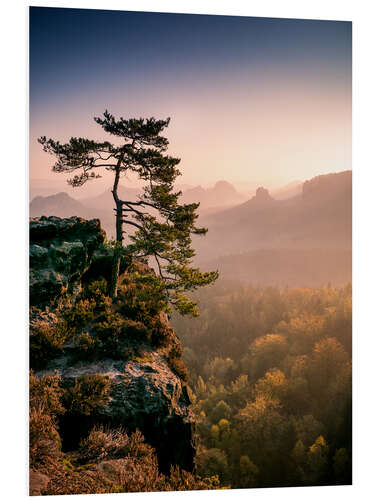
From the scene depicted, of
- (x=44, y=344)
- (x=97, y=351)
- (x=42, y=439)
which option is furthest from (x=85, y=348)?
(x=42, y=439)

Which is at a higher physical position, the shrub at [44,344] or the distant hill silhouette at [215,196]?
the distant hill silhouette at [215,196]

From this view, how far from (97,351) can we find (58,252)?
1.95m

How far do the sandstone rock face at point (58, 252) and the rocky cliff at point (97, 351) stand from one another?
0.02 metres

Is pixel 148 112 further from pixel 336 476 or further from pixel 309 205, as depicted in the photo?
pixel 336 476

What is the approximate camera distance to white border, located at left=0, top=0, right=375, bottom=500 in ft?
15.1

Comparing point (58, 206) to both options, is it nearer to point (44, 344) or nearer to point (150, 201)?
point (150, 201)

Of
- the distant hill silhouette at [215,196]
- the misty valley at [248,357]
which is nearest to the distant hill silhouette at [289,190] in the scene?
the misty valley at [248,357]

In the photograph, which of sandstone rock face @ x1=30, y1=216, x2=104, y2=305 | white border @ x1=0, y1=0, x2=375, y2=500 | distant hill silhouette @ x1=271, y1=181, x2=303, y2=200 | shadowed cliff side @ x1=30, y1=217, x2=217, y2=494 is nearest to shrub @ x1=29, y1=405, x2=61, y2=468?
shadowed cliff side @ x1=30, y1=217, x2=217, y2=494

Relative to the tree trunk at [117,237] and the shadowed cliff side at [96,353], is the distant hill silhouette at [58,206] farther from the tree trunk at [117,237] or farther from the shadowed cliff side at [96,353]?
the tree trunk at [117,237]

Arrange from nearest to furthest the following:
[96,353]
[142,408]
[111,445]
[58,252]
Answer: [111,445], [142,408], [96,353], [58,252]

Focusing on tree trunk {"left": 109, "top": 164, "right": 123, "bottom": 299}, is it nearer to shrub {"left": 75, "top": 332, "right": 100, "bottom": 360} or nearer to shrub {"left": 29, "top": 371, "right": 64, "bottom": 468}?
shrub {"left": 75, "top": 332, "right": 100, "bottom": 360}

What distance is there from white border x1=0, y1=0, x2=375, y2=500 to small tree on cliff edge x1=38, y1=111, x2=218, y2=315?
1217 millimetres
